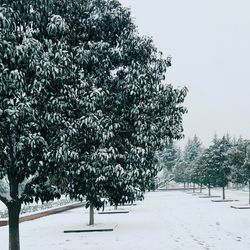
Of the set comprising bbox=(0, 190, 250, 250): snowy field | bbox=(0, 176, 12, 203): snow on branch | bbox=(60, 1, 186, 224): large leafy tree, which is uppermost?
bbox=(60, 1, 186, 224): large leafy tree

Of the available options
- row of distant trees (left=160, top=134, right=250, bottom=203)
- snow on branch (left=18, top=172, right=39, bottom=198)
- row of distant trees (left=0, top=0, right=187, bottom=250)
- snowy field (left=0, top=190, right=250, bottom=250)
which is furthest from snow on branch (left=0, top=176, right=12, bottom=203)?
row of distant trees (left=160, top=134, right=250, bottom=203)

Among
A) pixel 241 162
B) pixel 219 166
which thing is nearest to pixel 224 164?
pixel 219 166

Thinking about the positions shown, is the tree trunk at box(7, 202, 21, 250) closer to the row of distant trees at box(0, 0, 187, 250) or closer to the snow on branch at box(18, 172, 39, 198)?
the row of distant trees at box(0, 0, 187, 250)

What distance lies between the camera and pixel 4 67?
927cm

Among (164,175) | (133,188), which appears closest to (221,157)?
(133,188)

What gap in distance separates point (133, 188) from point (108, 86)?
2.75m

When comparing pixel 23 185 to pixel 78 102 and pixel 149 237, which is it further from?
pixel 149 237

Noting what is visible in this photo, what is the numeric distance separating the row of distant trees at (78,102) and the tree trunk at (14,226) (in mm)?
29

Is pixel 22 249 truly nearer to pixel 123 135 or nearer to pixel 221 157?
pixel 123 135

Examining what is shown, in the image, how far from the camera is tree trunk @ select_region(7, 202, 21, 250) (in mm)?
12594

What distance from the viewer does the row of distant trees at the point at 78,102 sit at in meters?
9.64

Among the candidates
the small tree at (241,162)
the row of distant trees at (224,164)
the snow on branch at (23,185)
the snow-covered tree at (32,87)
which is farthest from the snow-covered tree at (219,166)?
the snow-covered tree at (32,87)

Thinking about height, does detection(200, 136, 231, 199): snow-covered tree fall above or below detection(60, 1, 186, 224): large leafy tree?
below

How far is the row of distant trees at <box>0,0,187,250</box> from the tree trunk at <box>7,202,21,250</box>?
29mm
